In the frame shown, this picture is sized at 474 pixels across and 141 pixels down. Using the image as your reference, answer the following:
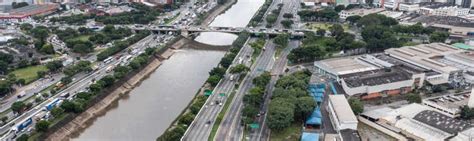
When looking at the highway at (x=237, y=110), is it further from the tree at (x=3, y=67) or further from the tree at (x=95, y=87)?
the tree at (x=3, y=67)

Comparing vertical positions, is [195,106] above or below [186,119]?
above

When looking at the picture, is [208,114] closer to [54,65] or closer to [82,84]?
[82,84]

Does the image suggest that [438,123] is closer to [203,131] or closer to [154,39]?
[203,131]

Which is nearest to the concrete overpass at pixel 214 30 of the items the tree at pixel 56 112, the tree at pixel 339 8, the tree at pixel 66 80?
the tree at pixel 339 8

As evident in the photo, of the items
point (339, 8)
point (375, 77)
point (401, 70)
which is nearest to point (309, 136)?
point (375, 77)

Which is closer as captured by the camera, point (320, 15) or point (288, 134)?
point (288, 134)

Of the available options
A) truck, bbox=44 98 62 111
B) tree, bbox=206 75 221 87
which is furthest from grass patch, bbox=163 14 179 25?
truck, bbox=44 98 62 111

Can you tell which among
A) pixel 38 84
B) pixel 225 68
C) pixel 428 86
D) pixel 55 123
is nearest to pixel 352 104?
pixel 428 86
